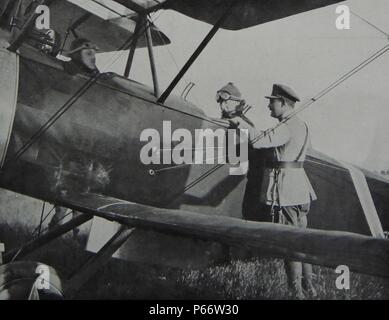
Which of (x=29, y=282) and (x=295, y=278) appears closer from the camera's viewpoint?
(x=29, y=282)

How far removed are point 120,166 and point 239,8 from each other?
54.9 inches

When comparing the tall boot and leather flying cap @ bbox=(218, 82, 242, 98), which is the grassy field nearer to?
the tall boot

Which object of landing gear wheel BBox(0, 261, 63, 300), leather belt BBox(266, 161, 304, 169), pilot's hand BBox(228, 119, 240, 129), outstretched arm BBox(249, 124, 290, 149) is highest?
pilot's hand BBox(228, 119, 240, 129)

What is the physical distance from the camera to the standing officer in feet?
9.70

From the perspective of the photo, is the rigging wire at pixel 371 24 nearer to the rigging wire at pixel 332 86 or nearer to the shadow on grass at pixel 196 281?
the rigging wire at pixel 332 86

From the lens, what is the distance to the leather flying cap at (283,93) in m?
2.97

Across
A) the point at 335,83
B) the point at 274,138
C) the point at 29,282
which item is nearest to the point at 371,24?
the point at 335,83

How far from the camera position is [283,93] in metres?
2.99

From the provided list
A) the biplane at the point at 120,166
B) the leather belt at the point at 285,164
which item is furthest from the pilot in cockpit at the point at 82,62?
the leather belt at the point at 285,164

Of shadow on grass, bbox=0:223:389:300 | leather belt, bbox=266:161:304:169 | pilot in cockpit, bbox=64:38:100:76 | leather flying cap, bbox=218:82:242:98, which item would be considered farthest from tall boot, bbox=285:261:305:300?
pilot in cockpit, bbox=64:38:100:76

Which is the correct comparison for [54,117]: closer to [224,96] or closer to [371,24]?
[224,96]
